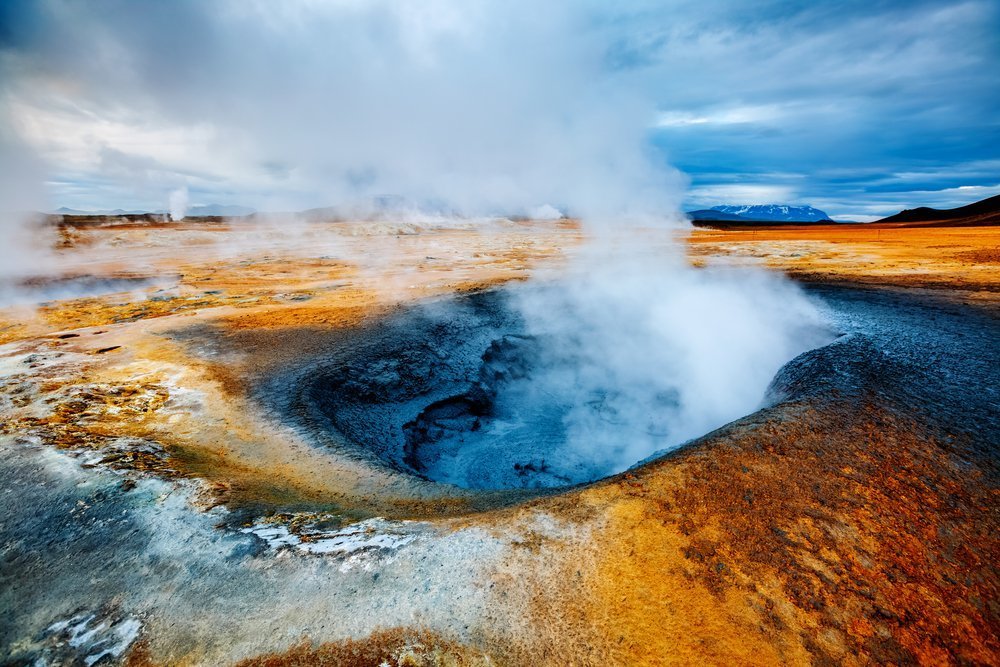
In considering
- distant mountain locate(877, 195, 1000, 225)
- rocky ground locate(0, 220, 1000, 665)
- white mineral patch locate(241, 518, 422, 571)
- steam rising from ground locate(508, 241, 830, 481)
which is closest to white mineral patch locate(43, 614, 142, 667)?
rocky ground locate(0, 220, 1000, 665)

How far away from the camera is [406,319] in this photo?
31.6ft

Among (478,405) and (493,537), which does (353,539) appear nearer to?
(493,537)

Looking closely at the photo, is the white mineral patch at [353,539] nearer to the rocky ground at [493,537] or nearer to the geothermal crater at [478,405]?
the rocky ground at [493,537]

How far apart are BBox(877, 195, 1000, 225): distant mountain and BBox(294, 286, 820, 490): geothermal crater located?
57610mm

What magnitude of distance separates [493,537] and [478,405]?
5.06 m

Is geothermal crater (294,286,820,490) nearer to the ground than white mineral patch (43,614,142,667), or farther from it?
nearer to the ground

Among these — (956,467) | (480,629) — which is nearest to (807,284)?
(956,467)

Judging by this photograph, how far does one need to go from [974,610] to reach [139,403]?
7.78 m

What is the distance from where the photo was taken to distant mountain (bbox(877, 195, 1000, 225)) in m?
49.9

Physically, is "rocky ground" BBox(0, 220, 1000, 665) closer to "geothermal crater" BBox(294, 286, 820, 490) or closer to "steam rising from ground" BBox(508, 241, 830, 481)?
"geothermal crater" BBox(294, 286, 820, 490)

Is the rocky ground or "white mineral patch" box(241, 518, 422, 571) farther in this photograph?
"white mineral patch" box(241, 518, 422, 571)

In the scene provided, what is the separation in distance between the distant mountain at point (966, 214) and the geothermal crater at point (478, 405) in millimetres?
57610

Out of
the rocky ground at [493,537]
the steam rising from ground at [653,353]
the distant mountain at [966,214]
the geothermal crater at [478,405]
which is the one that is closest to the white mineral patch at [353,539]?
the rocky ground at [493,537]

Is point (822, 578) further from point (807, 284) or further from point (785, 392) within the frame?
point (807, 284)
